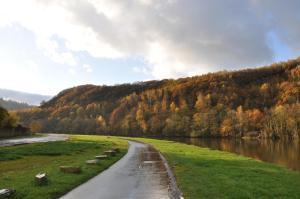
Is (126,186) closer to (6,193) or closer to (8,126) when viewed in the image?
(6,193)

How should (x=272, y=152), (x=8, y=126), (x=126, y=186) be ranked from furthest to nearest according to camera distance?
(x=8, y=126), (x=272, y=152), (x=126, y=186)

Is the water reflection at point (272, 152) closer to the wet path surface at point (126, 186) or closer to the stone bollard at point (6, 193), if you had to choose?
the wet path surface at point (126, 186)

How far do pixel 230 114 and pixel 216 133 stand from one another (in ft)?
48.9

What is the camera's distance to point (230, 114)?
181125 mm

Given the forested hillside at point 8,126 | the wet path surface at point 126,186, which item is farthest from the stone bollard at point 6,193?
the forested hillside at point 8,126

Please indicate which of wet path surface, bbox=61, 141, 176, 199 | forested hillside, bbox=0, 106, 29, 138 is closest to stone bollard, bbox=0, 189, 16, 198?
wet path surface, bbox=61, 141, 176, 199

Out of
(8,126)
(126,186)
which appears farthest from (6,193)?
(8,126)

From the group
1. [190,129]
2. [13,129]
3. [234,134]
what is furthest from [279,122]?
[13,129]

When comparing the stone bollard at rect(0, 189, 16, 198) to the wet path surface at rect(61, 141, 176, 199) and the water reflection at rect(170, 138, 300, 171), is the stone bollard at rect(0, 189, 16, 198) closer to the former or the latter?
the wet path surface at rect(61, 141, 176, 199)

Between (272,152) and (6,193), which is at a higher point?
(272,152)

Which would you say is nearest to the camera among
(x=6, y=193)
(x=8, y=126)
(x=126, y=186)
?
(x=6, y=193)

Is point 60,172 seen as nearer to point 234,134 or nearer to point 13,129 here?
point 13,129

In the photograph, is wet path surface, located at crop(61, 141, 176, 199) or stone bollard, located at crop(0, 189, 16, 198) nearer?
stone bollard, located at crop(0, 189, 16, 198)

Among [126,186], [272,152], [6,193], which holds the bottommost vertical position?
[6,193]
